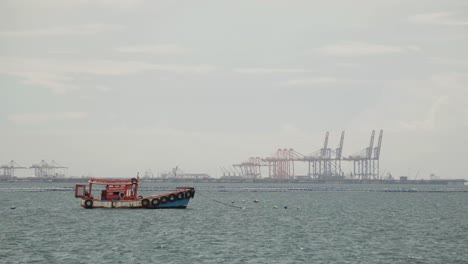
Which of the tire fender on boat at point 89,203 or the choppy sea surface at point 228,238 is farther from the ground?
the tire fender on boat at point 89,203

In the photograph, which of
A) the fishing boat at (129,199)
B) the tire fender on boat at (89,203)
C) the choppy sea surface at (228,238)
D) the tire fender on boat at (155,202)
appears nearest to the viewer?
the choppy sea surface at (228,238)

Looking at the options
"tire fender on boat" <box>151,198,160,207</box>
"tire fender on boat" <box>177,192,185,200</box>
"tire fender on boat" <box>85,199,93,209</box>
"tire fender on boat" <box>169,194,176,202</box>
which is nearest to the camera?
"tire fender on boat" <box>151,198,160,207</box>

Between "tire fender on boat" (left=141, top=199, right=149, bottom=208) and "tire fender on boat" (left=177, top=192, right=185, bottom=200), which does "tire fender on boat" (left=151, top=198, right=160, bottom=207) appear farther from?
"tire fender on boat" (left=177, top=192, right=185, bottom=200)

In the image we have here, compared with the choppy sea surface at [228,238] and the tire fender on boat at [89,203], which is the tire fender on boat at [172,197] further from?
the tire fender on boat at [89,203]

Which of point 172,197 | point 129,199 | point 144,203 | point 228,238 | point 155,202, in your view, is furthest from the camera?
point 172,197

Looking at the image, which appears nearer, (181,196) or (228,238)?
(228,238)

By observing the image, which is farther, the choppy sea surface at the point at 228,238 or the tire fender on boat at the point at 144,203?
the tire fender on boat at the point at 144,203

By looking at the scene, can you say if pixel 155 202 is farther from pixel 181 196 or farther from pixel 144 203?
pixel 181 196

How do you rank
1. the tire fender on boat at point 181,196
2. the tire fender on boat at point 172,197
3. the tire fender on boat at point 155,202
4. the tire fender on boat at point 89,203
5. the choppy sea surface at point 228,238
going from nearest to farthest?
the choppy sea surface at point 228,238 → the tire fender on boat at point 155,202 → the tire fender on boat at point 89,203 → the tire fender on boat at point 172,197 → the tire fender on boat at point 181,196

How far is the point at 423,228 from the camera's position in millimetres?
77250

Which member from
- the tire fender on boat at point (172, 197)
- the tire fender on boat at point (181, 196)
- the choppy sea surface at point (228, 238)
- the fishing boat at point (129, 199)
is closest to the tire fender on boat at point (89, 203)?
the fishing boat at point (129, 199)

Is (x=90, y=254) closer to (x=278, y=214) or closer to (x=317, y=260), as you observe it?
(x=317, y=260)

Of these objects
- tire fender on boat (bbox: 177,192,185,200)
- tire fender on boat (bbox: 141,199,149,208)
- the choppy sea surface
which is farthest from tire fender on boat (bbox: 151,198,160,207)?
tire fender on boat (bbox: 177,192,185,200)

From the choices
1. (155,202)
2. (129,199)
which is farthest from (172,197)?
(129,199)
